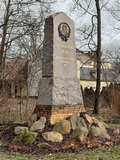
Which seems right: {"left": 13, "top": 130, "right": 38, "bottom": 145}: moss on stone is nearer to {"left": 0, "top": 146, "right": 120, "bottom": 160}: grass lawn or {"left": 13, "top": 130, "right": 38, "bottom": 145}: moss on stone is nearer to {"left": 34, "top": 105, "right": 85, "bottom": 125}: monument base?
{"left": 0, "top": 146, "right": 120, "bottom": 160}: grass lawn

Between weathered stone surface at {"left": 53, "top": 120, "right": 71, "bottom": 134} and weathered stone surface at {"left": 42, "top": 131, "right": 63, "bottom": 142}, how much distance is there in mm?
355

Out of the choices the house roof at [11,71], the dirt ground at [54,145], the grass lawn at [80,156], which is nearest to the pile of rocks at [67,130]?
the dirt ground at [54,145]

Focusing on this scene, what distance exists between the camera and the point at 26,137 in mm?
7906

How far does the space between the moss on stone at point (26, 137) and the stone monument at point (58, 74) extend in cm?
118

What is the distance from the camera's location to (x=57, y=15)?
9.65 meters

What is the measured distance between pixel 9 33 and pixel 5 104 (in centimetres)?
731

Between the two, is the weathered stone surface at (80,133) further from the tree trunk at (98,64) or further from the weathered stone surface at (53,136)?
the tree trunk at (98,64)

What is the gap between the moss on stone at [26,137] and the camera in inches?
306

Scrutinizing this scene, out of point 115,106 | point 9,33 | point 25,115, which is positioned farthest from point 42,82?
point 9,33

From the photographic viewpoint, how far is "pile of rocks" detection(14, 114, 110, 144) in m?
8.00

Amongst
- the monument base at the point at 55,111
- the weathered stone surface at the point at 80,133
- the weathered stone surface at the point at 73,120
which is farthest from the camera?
the monument base at the point at 55,111

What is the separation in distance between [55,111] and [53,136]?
1265 mm

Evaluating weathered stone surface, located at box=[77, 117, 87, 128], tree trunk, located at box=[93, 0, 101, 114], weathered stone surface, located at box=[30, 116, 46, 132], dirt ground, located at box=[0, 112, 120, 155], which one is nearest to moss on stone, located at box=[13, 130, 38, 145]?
dirt ground, located at box=[0, 112, 120, 155]

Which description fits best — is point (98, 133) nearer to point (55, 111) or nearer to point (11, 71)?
point (55, 111)
